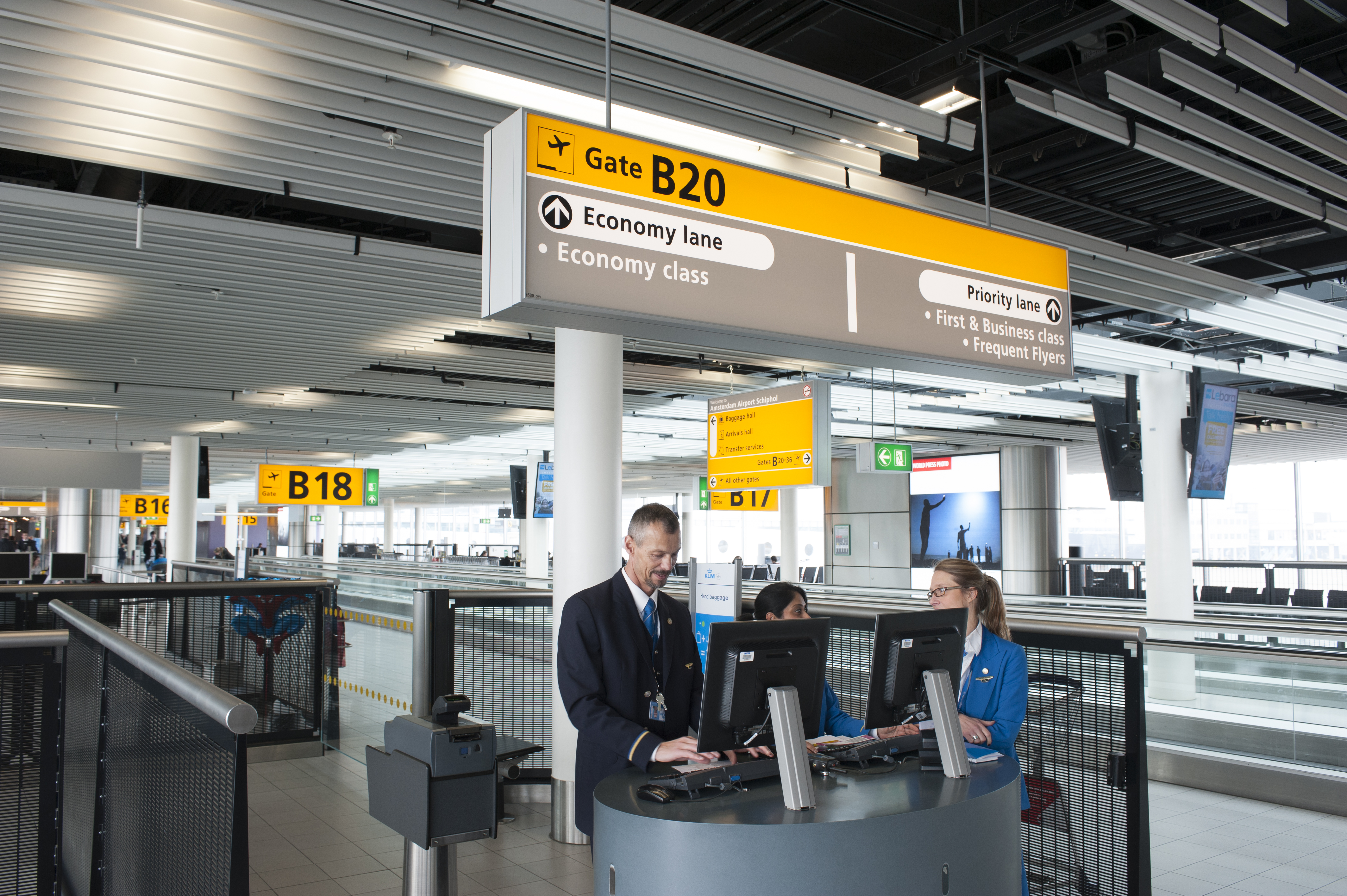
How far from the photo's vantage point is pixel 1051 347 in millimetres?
3949

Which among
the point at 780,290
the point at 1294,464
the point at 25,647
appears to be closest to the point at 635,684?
the point at 780,290

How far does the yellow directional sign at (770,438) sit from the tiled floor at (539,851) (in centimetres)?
384

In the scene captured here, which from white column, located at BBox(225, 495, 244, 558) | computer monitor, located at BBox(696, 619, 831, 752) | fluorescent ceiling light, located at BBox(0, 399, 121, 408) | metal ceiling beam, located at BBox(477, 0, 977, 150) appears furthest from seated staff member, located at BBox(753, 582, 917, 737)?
white column, located at BBox(225, 495, 244, 558)

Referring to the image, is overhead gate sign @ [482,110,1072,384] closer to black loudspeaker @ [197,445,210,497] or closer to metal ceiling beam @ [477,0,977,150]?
metal ceiling beam @ [477,0,977,150]

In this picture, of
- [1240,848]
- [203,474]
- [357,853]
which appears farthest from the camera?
[203,474]

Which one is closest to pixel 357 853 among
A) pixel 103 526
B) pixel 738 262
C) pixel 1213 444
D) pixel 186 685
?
pixel 186 685

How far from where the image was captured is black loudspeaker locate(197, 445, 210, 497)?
62.3 feet

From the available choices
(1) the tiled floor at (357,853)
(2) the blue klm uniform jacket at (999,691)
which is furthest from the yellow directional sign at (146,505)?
(2) the blue klm uniform jacket at (999,691)

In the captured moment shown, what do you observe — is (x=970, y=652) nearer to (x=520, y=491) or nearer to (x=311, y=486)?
(x=311, y=486)

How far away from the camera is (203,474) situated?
1938 cm

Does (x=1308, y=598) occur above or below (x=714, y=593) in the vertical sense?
below

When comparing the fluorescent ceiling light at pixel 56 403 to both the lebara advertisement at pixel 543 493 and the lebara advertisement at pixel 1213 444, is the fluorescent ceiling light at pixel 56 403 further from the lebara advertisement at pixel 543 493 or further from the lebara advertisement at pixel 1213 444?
the lebara advertisement at pixel 1213 444

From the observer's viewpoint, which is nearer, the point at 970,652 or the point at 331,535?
the point at 970,652

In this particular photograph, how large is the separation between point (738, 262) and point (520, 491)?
1903 centimetres
